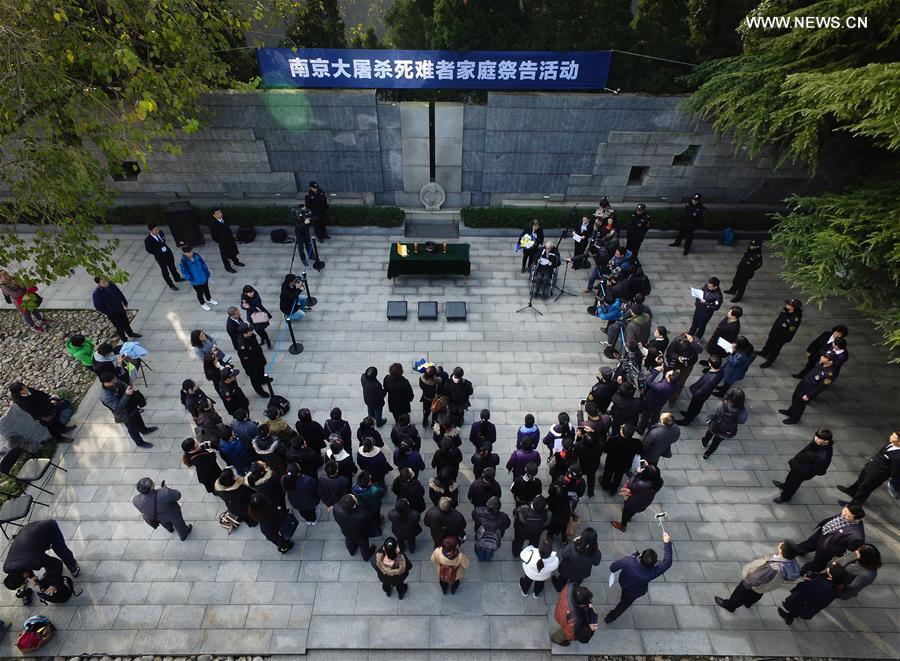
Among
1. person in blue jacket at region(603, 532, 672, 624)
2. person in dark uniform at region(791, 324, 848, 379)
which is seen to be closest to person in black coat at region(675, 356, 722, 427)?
person in dark uniform at region(791, 324, 848, 379)

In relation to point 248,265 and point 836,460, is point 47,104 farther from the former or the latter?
point 836,460

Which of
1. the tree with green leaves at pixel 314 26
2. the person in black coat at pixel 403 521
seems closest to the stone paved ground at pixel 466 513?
the person in black coat at pixel 403 521

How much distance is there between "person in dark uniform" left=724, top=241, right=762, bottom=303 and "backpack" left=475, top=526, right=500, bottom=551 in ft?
32.6

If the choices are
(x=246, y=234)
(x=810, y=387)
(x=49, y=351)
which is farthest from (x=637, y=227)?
(x=49, y=351)

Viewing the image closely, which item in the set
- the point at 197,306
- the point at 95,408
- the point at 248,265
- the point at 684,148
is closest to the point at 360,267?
the point at 248,265

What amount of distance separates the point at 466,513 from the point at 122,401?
669 cm

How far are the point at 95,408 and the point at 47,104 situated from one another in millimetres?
6702

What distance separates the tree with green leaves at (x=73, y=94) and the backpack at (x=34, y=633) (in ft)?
19.5

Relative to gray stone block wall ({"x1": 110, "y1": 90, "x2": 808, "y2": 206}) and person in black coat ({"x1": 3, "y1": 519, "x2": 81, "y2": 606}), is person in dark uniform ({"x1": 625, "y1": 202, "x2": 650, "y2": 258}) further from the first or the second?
person in black coat ({"x1": 3, "y1": 519, "x2": 81, "y2": 606})

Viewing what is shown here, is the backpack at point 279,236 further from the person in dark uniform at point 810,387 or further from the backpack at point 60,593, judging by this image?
the person in dark uniform at point 810,387

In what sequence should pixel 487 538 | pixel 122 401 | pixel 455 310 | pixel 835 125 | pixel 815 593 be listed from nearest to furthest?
pixel 815 593 < pixel 487 538 < pixel 122 401 < pixel 835 125 < pixel 455 310

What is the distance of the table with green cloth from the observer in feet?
46.0

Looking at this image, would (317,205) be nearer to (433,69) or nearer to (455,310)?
(433,69)

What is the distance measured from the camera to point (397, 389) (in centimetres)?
955
